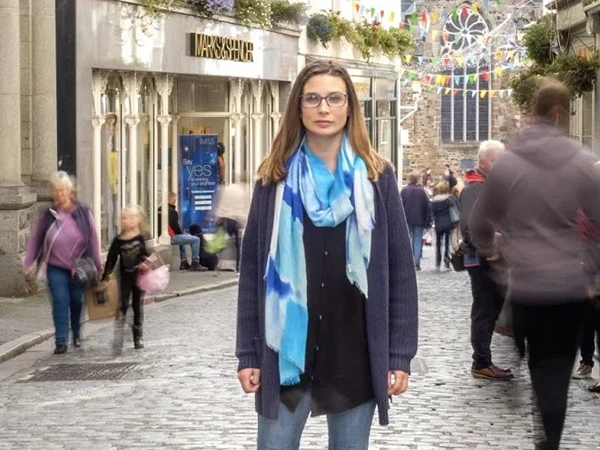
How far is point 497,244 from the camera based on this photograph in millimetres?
8414

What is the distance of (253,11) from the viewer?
29.6m

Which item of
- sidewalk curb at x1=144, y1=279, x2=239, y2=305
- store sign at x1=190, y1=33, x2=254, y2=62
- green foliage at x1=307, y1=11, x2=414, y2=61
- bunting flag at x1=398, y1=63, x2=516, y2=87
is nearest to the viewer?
sidewalk curb at x1=144, y1=279, x2=239, y2=305

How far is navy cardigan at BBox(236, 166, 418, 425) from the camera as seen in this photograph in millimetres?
5387

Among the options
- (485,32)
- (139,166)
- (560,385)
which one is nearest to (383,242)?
(560,385)

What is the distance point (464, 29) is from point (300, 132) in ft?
214

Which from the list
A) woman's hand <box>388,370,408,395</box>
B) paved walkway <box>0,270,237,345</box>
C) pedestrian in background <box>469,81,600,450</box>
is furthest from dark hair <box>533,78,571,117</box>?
paved walkway <box>0,270,237,345</box>

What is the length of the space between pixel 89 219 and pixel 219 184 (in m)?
14.7

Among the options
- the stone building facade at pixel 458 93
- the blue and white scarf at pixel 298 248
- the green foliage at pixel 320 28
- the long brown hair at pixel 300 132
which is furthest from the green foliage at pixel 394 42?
the blue and white scarf at pixel 298 248

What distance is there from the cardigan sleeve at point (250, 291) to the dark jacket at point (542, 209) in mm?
2142

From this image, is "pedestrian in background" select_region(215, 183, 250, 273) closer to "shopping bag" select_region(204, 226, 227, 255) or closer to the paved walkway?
"shopping bag" select_region(204, 226, 227, 255)

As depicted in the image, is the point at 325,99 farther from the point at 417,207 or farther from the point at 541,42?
the point at 541,42

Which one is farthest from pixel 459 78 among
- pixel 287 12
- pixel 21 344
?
pixel 21 344

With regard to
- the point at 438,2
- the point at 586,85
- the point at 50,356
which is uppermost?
the point at 438,2

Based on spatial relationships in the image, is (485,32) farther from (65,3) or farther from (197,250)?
(65,3)
